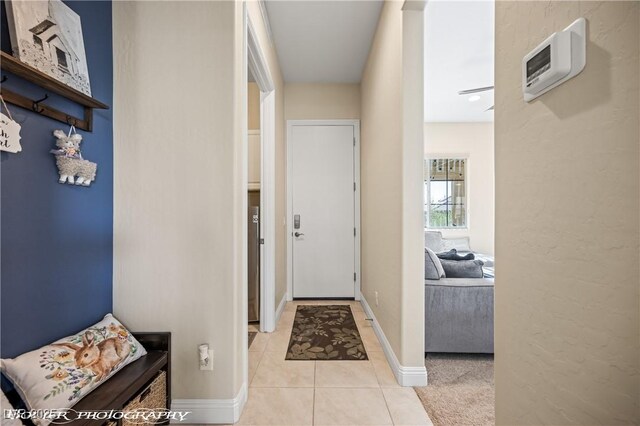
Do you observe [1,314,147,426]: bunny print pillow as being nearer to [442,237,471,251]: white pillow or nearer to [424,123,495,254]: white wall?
[442,237,471,251]: white pillow

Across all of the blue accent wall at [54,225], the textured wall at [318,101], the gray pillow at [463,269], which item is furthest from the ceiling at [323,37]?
the gray pillow at [463,269]

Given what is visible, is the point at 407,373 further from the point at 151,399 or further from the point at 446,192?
the point at 446,192

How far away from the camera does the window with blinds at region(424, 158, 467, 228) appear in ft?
18.6

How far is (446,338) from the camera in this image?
239 centimetres

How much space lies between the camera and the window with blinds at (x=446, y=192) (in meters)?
5.68

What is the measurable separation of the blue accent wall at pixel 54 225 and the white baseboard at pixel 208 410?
66 centimetres

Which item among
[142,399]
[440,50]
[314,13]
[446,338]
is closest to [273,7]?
[314,13]

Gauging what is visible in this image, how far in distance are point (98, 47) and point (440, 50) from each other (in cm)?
299

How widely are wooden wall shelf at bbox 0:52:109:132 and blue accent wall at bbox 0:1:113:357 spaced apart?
3 cm

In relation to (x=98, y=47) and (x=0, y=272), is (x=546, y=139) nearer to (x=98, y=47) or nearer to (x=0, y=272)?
(x=0, y=272)

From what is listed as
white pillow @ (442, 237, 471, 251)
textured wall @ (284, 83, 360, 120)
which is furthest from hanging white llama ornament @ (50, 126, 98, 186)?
white pillow @ (442, 237, 471, 251)

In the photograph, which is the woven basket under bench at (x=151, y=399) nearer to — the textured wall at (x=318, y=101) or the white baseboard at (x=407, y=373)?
the white baseboard at (x=407, y=373)

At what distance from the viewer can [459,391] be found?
195 cm

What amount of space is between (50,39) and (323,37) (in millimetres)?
2325
